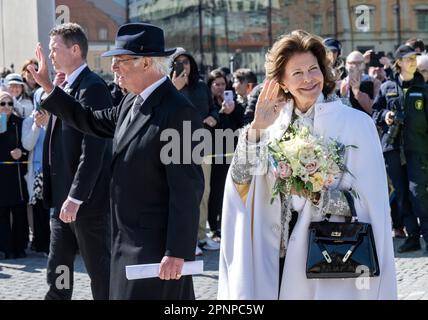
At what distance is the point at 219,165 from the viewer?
11.0m

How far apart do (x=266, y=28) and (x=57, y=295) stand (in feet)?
49.4

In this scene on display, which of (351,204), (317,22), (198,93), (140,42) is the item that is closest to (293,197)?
(351,204)

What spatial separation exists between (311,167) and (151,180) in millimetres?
1020

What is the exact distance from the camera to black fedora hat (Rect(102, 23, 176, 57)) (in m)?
5.12

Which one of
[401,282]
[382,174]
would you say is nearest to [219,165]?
[401,282]

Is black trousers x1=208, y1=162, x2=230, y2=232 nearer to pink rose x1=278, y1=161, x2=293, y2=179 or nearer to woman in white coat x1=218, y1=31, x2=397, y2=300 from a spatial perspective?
woman in white coat x1=218, y1=31, x2=397, y2=300

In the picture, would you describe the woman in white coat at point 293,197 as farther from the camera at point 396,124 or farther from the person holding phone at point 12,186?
the person holding phone at point 12,186

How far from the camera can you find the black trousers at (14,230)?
1054 centimetres

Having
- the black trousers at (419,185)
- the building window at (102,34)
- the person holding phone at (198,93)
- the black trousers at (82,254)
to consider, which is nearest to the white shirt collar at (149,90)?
the black trousers at (82,254)

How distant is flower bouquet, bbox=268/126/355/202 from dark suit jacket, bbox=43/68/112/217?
7.53 ft

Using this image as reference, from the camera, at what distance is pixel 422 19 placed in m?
21.3

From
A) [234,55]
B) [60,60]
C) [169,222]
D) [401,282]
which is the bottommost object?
[401,282]

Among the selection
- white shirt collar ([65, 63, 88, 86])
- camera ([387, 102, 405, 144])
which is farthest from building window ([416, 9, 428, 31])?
white shirt collar ([65, 63, 88, 86])

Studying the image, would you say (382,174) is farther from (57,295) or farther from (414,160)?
(414,160)
